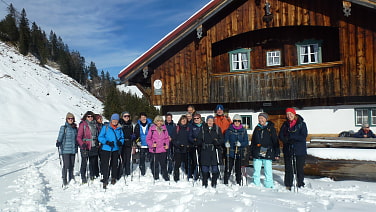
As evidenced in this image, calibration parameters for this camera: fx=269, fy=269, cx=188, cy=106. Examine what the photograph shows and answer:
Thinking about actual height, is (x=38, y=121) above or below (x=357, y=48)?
below

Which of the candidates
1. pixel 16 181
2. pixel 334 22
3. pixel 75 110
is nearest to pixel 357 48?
pixel 334 22

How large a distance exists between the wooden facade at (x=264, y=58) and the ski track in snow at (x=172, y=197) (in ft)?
14.0

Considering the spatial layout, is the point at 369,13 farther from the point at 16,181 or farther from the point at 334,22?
the point at 16,181

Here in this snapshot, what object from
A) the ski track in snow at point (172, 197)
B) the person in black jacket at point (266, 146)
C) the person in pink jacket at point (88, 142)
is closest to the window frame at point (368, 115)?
the ski track in snow at point (172, 197)

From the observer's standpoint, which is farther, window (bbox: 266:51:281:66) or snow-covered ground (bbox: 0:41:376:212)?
window (bbox: 266:51:281:66)

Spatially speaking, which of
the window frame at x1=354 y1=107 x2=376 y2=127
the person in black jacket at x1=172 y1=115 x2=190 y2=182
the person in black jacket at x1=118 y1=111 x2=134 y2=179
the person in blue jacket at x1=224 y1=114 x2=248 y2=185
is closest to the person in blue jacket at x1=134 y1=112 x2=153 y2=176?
the person in black jacket at x1=118 y1=111 x2=134 y2=179

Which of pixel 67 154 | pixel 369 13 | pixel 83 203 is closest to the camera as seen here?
pixel 83 203

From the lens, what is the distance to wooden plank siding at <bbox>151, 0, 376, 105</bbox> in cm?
967

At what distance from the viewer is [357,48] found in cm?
965

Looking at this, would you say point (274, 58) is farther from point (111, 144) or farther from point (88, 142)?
point (88, 142)

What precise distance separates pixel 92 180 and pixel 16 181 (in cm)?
224

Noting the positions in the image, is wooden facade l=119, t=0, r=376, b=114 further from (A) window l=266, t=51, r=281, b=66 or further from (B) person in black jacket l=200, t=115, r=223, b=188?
(B) person in black jacket l=200, t=115, r=223, b=188

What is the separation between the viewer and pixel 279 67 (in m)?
10.9

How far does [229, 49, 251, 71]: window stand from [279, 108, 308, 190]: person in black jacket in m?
5.67
